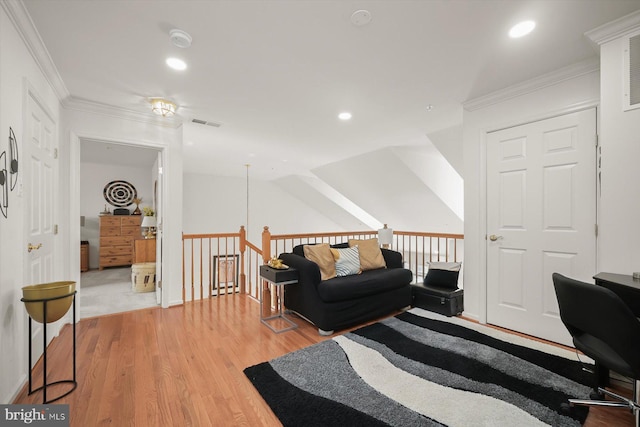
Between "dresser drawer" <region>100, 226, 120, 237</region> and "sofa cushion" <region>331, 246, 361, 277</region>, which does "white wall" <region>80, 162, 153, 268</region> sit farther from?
"sofa cushion" <region>331, 246, 361, 277</region>

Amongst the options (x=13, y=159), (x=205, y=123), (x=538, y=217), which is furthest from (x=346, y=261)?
(x=13, y=159)

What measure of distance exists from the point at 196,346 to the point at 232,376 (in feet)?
2.29

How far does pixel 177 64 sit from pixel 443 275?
370cm

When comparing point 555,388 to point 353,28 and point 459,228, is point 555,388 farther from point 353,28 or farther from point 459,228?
point 459,228

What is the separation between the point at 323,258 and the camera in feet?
10.7

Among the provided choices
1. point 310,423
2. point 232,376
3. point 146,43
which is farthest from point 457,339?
point 146,43

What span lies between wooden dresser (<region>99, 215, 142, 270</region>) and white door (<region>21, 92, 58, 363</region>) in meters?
4.03

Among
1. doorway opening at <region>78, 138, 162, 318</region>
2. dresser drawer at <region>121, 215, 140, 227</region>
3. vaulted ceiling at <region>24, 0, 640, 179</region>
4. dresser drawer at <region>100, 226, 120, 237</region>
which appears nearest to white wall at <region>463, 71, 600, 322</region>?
vaulted ceiling at <region>24, 0, 640, 179</region>

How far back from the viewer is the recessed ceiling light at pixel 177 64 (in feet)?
7.42

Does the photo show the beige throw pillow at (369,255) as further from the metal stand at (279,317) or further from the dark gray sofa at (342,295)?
the metal stand at (279,317)

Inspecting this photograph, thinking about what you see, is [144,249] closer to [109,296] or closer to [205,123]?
[109,296]

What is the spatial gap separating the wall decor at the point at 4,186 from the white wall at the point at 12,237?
0.14ft

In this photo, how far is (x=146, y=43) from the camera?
2045 millimetres

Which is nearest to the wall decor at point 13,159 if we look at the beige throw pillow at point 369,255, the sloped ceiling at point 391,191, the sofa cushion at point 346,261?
the sofa cushion at point 346,261
